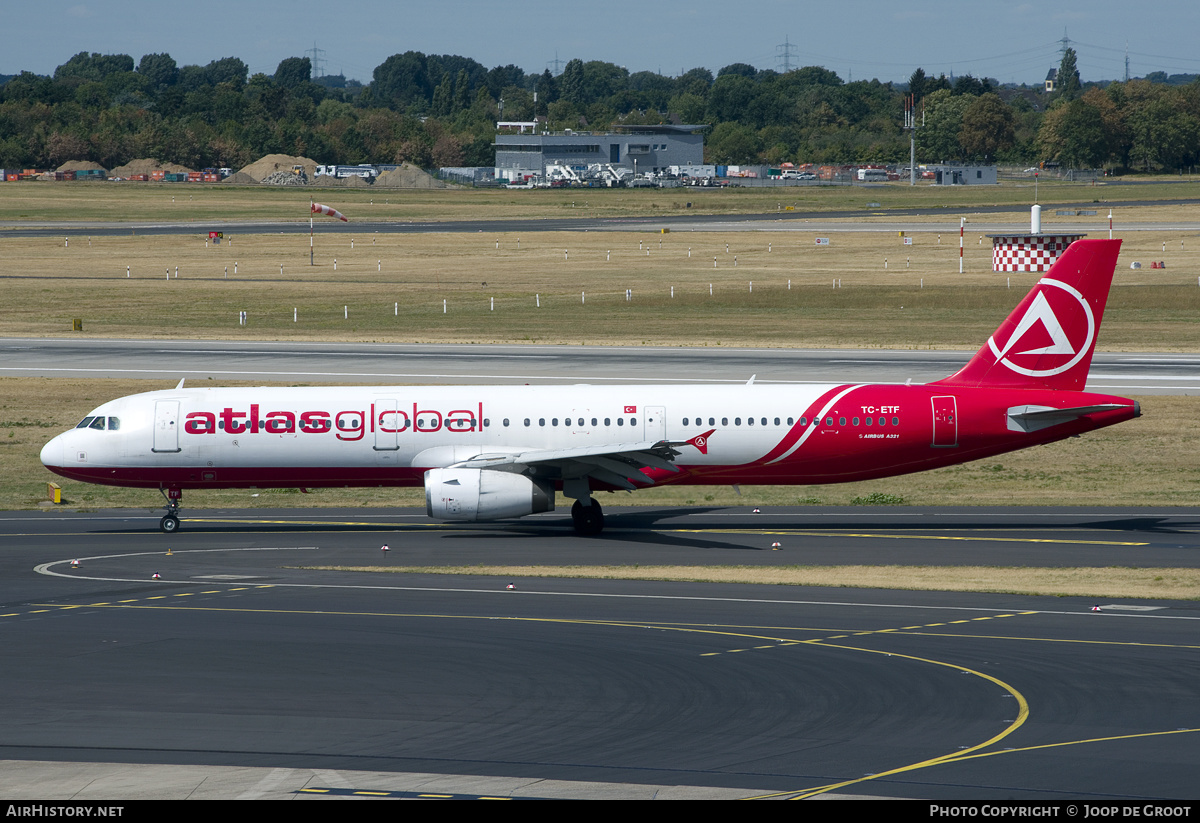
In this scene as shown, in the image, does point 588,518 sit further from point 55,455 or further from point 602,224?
point 602,224

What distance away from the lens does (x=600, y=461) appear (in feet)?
124

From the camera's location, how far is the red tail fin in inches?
1575

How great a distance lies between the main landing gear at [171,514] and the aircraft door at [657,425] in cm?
1449

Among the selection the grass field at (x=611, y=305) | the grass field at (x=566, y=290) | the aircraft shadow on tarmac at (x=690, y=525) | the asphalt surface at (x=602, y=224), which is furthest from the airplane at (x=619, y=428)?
the asphalt surface at (x=602, y=224)

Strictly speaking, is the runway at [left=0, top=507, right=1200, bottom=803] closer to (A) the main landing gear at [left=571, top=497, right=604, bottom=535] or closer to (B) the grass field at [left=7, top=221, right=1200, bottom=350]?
(A) the main landing gear at [left=571, top=497, right=604, bottom=535]

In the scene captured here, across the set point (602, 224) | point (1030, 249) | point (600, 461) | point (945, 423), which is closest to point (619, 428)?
point (600, 461)

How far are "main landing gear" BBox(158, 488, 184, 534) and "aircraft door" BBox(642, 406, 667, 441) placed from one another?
570 inches

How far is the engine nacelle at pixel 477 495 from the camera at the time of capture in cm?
3706

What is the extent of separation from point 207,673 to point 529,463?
1499 cm

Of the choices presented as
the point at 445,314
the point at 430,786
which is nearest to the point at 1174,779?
the point at 430,786

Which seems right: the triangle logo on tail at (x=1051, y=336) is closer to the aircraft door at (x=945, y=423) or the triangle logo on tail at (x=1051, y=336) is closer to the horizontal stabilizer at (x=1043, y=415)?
the horizontal stabilizer at (x=1043, y=415)

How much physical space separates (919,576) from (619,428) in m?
10.4

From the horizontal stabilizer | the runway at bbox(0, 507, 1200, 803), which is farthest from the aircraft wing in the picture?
the horizontal stabilizer

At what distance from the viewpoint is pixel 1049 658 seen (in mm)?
24844
